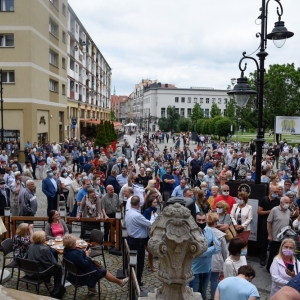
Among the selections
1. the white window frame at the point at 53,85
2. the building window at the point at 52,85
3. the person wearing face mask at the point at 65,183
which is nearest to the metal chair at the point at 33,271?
the person wearing face mask at the point at 65,183

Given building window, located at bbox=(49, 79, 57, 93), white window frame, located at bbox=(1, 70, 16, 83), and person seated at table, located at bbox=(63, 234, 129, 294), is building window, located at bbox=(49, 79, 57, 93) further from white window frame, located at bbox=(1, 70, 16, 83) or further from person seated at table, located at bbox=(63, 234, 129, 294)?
person seated at table, located at bbox=(63, 234, 129, 294)

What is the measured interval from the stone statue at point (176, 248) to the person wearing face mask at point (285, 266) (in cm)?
218

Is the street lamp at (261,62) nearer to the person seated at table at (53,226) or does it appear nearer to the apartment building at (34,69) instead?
the person seated at table at (53,226)

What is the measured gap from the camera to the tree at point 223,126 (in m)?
53.4

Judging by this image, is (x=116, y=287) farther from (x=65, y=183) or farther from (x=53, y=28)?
(x=53, y=28)

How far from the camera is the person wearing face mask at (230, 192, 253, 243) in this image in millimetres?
7719

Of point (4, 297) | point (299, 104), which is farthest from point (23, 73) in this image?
point (299, 104)

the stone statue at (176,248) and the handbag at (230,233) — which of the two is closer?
the stone statue at (176,248)

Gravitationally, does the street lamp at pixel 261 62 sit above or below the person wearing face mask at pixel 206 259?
above

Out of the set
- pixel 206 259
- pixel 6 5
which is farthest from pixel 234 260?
pixel 6 5

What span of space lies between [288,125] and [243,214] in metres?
23.7

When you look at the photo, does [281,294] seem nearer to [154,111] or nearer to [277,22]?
[277,22]

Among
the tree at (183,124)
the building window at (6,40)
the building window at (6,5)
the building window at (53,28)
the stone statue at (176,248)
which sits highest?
the building window at (53,28)

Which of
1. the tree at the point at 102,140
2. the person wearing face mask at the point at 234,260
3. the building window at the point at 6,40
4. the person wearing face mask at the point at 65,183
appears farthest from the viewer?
the tree at the point at 102,140
